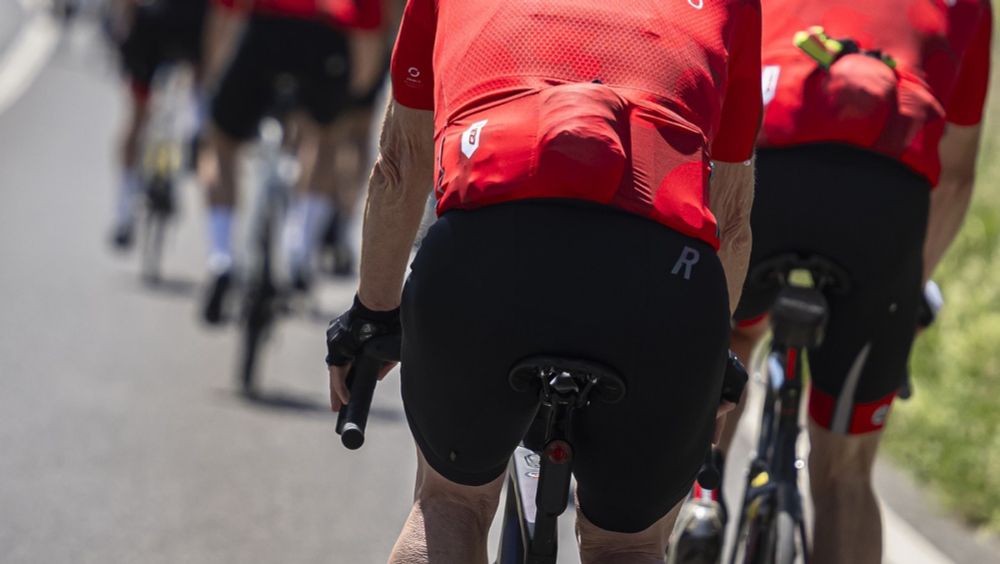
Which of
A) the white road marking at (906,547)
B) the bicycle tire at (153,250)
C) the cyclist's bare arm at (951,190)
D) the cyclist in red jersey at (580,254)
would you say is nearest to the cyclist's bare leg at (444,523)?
the cyclist in red jersey at (580,254)

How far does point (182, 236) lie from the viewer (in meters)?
14.7

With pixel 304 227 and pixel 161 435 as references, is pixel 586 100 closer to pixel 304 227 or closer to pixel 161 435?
pixel 161 435

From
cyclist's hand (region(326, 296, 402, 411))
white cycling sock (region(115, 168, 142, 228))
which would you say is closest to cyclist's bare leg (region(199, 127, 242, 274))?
white cycling sock (region(115, 168, 142, 228))

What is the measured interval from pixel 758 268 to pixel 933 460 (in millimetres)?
3570

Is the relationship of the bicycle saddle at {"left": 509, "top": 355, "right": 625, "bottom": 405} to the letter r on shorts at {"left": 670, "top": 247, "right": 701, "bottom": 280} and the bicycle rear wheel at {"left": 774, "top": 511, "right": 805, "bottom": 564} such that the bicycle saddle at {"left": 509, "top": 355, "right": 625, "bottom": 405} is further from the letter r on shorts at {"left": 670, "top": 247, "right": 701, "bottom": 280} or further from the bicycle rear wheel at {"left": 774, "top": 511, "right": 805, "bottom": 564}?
the bicycle rear wheel at {"left": 774, "top": 511, "right": 805, "bottom": 564}

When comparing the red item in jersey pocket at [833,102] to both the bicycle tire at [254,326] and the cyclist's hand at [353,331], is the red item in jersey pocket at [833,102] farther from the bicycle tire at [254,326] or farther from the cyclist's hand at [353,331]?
the bicycle tire at [254,326]

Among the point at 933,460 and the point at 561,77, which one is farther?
the point at 933,460

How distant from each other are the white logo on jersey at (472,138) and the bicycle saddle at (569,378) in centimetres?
37

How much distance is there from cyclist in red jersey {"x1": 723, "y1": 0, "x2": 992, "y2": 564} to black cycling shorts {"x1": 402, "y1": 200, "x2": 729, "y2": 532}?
4.58 ft

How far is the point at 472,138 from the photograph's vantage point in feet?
10.5

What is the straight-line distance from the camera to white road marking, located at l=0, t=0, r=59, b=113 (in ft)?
80.5

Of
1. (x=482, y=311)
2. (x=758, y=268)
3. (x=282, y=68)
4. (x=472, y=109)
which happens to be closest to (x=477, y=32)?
(x=472, y=109)

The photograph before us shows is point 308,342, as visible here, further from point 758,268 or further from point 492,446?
point 492,446

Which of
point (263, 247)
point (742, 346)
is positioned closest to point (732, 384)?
point (742, 346)
